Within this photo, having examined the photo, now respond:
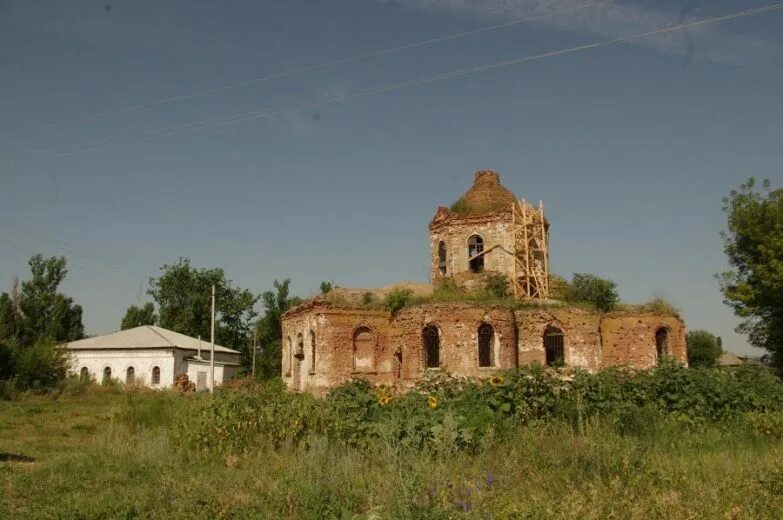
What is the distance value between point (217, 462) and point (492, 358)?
55.4 feet

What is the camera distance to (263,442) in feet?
32.1

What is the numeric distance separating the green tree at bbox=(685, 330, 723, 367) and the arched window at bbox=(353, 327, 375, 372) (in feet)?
131

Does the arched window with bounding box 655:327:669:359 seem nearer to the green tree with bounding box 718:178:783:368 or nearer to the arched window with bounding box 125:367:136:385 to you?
the green tree with bounding box 718:178:783:368

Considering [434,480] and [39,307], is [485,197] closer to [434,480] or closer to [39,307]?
[434,480]

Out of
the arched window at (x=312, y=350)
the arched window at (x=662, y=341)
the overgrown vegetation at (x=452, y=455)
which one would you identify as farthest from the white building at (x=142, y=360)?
the overgrown vegetation at (x=452, y=455)

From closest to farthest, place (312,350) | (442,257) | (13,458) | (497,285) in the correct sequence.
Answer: (13,458) < (312,350) < (497,285) < (442,257)

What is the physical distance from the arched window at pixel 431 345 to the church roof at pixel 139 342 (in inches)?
848

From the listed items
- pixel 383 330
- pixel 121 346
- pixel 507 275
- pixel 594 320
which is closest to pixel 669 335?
pixel 594 320

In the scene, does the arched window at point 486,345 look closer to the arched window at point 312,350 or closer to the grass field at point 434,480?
the arched window at point 312,350

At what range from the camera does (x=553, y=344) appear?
1024 inches

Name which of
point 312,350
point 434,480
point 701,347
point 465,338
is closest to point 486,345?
point 465,338

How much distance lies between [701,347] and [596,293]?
38.6 metres

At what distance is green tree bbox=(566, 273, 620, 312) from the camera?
27.5 meters

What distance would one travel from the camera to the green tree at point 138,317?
201 ft
